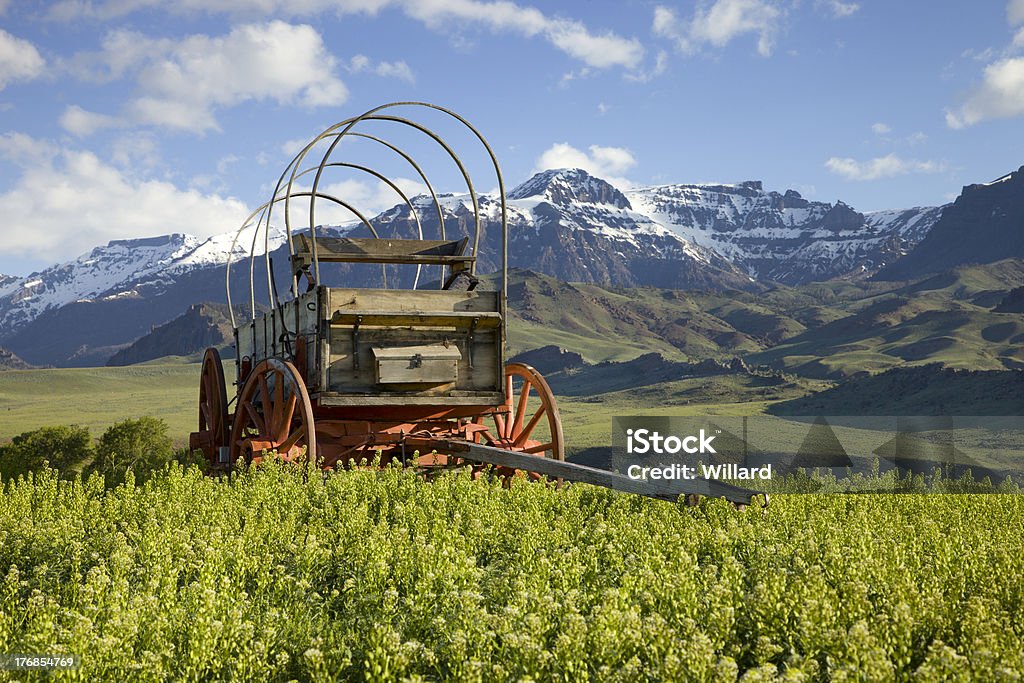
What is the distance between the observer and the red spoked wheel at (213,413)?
1421cm

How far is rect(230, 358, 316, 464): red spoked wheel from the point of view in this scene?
33.3 ft

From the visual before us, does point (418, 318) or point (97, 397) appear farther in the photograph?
point (97, 397)

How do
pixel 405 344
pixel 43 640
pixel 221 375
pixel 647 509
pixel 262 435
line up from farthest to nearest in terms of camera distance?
1. pixel 221 375
2. pixel 262 435
3. pixel 405 344
4. pixel 647 509
5. pixel 43 640

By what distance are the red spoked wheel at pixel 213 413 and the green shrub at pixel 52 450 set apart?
6.46m

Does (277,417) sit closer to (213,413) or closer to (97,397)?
(213,413)

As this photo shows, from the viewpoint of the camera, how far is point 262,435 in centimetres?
1213

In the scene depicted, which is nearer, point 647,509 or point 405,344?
point 647,509

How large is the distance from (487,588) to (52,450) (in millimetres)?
17036

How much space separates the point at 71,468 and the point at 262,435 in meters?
10.6

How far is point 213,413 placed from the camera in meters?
14.5

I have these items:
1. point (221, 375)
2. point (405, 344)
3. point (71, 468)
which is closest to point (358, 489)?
point (405, 344)

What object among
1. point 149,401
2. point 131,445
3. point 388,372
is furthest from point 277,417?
point 149,401

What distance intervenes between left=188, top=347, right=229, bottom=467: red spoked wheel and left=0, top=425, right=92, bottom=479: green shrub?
6.46 m

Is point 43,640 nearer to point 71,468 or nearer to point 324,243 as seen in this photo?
point 324,243
